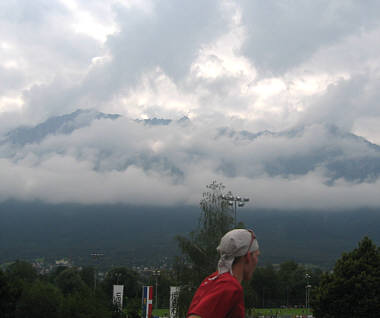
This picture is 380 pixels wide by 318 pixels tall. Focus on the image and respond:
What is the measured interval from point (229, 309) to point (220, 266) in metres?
0.36

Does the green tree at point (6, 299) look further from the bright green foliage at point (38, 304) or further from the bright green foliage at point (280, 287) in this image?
the bright green foliage at point (280, 287)

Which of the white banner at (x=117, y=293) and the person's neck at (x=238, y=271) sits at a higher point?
the person's neck at (x=238, y=271)

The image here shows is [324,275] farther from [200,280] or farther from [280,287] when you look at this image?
[280,287]

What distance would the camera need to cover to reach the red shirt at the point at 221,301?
9.78 feet

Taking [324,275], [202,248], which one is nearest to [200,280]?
[202,248]

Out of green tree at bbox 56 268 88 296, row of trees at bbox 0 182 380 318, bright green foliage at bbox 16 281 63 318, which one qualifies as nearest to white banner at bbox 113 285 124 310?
row of trees at bbox 0 182 380 318

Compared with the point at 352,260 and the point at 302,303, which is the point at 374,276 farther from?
the point at 302,303

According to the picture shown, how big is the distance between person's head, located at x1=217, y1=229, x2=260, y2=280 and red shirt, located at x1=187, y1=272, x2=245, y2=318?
18cm

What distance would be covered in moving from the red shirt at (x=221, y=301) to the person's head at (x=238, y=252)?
0.18 meters

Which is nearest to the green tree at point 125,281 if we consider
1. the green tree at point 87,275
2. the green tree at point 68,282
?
the green tree at point 68,282

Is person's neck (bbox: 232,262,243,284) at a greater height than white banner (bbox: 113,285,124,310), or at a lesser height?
greater

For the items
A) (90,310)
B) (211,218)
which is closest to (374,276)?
(211,218)

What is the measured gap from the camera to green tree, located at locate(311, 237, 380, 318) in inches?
1284

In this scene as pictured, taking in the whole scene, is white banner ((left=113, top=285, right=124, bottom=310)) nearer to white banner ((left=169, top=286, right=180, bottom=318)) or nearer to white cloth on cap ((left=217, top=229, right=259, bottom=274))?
white banner ((left=169, top=286, right=180, bottom=318))
